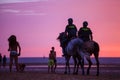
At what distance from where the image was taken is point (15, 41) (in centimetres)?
2684

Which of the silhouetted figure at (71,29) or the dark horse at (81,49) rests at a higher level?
the silhouetted figure at (71,29)

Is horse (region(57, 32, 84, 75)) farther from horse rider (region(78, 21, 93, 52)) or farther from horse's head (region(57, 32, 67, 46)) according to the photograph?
horse rider (region(78, 21, 93, 52))

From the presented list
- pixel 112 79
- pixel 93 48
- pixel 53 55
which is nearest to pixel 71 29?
pixel 93 48

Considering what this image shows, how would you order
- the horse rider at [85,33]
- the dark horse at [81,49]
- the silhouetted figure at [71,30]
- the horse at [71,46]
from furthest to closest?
the silhouetted figure at [71,30], the horse rider at [85,33], the horse at [71,46], the dark horse at [81,49]

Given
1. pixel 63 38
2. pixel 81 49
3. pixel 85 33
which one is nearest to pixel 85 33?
pixel 85 33

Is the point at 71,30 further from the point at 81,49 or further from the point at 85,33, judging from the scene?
the point at 81,49

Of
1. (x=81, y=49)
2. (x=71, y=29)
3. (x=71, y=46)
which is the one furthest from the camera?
(x=71, y=29)

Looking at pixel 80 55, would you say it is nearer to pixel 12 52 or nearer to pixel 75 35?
pixel 75 35

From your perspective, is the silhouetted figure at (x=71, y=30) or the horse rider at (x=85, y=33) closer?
the horse rider at (x=85, y=33)

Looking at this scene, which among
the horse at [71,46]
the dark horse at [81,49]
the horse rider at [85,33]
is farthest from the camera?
the horse rider at [85,33]

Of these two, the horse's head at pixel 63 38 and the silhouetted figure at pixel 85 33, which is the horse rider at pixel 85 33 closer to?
the silhouetted figure at pixel 85 33

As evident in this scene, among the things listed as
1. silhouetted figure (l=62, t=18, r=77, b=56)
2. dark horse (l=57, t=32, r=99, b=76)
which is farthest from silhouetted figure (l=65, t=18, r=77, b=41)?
dark horse (l=57, t=32, r=99, b=76)

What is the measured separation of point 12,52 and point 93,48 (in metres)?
5.92

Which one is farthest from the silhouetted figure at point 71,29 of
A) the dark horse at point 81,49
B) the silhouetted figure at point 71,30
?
the dark horse at point 81,49
